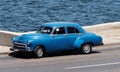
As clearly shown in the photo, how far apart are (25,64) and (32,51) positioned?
58.9 inches

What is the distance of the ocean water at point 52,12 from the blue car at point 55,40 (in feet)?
65.3

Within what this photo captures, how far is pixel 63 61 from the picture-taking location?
21203mm

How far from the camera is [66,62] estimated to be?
68.6ft

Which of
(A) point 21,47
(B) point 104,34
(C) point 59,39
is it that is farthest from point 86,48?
(B) point 104,34

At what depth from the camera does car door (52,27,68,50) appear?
883 inches

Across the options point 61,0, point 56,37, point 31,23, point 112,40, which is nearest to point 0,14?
point 31,23

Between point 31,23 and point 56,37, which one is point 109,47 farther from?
point 31,23

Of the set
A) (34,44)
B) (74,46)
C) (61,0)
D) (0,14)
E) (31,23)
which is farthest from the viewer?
(61,0)

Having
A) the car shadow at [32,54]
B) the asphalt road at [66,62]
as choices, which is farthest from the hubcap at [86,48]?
the car shadow at [32,54]

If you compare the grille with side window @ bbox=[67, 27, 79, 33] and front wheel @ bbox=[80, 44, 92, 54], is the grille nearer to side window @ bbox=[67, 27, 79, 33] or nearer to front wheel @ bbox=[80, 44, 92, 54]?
side window @ bbox=[67, 27, 79, 33]

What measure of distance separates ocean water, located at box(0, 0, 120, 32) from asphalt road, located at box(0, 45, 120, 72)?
2035 cm

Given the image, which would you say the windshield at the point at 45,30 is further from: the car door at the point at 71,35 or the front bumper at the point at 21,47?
the front bumper at the point at 21,47

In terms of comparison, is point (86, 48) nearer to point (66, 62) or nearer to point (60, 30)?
point (60, 30)

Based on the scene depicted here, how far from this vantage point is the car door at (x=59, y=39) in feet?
73.6
